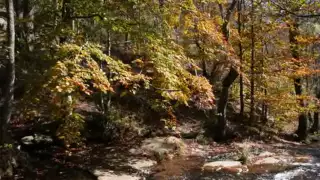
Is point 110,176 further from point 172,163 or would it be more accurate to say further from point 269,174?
point 269,174

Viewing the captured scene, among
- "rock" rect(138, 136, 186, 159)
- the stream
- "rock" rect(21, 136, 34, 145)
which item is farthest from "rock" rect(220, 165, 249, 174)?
"rock" rect(21, 136, 34, 145)

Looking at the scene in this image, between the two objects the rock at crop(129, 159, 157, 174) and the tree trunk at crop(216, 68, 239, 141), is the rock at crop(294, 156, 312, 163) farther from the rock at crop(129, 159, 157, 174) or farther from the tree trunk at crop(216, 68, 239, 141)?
the rock at crop(129, 159, 157, 174)

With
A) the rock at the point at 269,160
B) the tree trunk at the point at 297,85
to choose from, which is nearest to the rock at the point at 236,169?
the rock at the point at 269,160

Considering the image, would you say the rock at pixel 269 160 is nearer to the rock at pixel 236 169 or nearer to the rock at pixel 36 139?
the rock at pixel 236 169

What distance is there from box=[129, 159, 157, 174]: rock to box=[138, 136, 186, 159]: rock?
53 cm

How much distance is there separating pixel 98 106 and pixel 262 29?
845 cm

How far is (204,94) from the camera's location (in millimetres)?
9031

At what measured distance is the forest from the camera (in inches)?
321

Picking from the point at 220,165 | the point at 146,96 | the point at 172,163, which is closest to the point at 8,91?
the point at 172,163

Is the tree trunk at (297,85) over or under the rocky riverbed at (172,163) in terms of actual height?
over

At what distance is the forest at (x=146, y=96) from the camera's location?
321 inches

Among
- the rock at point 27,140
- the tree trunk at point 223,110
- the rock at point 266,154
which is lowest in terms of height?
the rock at point 266,154

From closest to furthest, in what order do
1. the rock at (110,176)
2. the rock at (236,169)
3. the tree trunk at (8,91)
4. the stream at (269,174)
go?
the tree trunk at (8,91)
the rock at (110,176)
the stream at (269,174)
the rock at (236,169)

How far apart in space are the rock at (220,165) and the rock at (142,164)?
1.62 m
